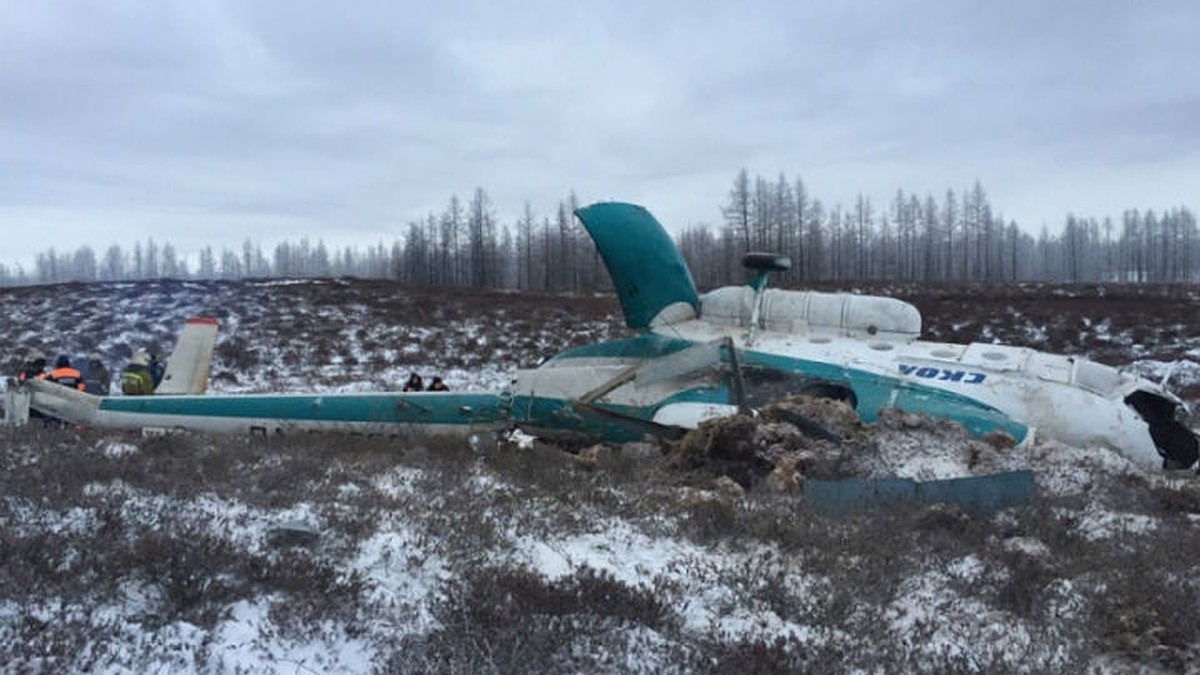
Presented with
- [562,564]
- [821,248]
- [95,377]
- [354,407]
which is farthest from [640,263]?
[821,248]

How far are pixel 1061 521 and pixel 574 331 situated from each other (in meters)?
27.2

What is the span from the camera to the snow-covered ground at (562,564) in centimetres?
415

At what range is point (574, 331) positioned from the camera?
33.0 m

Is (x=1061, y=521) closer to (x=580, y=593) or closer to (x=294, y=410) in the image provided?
(x=580, y=593)

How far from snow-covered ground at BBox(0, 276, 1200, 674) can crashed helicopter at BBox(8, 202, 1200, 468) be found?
74 centimetres

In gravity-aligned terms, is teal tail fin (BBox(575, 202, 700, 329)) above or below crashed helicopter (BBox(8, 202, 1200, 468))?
above

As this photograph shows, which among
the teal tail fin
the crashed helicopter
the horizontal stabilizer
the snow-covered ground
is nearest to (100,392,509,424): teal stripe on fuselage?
the crashed helicopter

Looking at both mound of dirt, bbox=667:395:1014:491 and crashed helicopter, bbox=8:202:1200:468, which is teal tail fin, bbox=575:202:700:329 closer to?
crashed helicopter, bbox=8:202:1200:468

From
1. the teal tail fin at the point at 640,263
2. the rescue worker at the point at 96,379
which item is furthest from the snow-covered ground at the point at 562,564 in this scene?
the rescue worker at the point at 96,379

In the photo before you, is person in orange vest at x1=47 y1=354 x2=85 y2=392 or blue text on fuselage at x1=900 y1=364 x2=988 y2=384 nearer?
blue text on fuselage at x1=900 y1=364 x2=988 y2=384

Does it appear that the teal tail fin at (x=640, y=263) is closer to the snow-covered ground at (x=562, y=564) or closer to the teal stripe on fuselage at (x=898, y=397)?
the teal stripe on fuselage at (x=898, y=397)

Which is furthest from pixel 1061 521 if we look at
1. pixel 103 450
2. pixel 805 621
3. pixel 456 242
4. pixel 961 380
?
pixel 456 242

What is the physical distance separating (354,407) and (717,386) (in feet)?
15.0

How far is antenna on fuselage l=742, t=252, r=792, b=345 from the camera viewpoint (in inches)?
410
